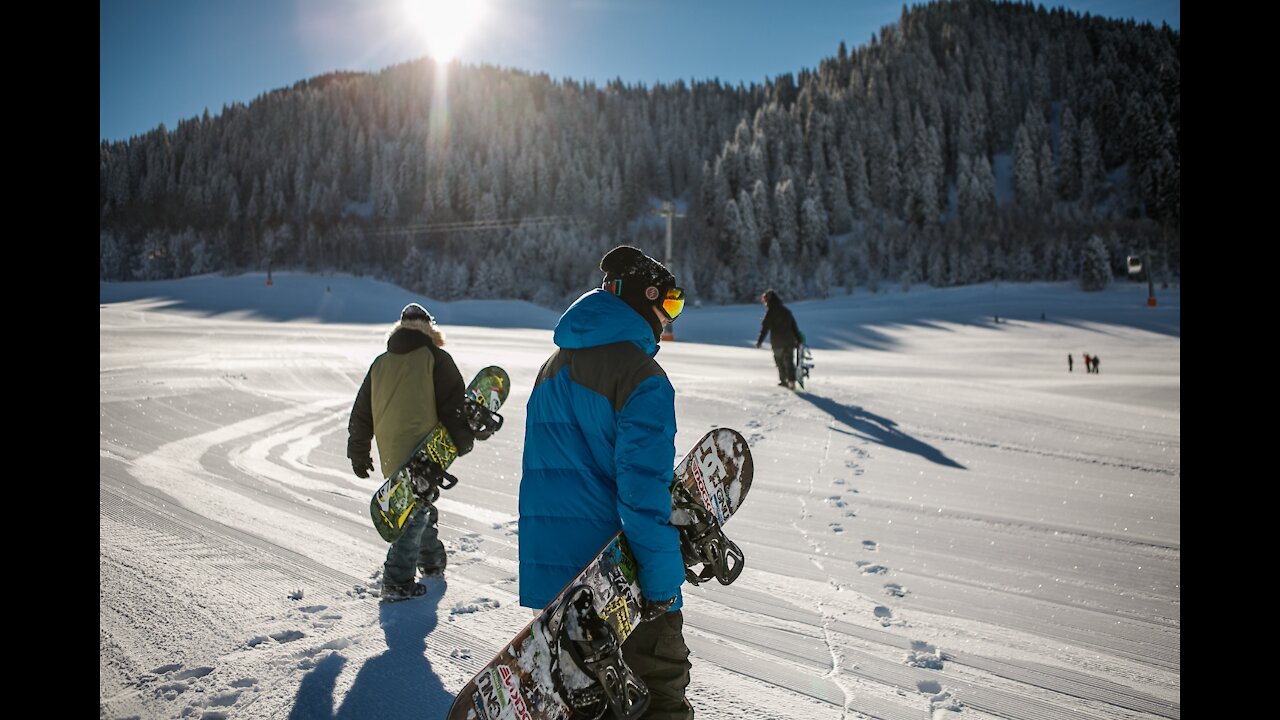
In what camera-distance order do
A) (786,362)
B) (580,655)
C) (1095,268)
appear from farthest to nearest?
(1095,268), (786,362), (580,655)

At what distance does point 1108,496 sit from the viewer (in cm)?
545

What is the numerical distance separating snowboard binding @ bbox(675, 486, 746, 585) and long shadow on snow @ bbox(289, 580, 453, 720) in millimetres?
1259

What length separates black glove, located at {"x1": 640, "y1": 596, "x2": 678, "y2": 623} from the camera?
1933 mm

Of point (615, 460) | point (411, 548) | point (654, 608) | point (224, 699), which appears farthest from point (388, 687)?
point (615, 460)

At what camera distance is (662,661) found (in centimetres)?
208

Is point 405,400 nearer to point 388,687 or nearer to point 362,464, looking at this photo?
point 362,464

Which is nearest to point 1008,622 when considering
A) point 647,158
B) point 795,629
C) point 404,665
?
point 795,629

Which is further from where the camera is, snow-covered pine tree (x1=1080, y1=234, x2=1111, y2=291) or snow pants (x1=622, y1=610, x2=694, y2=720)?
snow-covered pine tree (x1=1080, y1=234, x2=1111, y2=291)

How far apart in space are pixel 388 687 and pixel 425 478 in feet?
4.05

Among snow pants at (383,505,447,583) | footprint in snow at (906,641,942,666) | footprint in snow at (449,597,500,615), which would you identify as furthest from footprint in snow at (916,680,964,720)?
snow pants at (383,505,447,583)

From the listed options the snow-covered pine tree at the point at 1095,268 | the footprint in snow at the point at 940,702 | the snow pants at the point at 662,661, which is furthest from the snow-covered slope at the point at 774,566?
the snow-covered pine tree at the point at 1095,268

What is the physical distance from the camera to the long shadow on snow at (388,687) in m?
2.55

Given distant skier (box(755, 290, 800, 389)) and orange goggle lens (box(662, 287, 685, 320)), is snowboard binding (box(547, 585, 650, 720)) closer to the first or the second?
orange goggle lens (box(662, 287, 685, 320))
